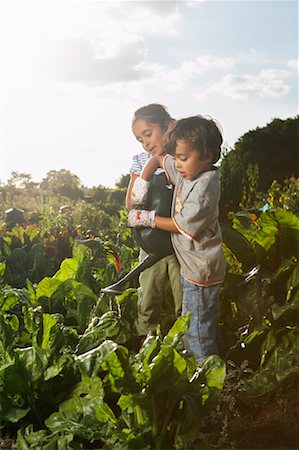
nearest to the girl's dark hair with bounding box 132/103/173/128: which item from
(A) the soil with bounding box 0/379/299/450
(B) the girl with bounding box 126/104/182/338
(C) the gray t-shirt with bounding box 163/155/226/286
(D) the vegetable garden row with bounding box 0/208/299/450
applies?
(B) the girl with bounding box 126/104/182/338

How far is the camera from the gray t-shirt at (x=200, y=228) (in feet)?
10.6

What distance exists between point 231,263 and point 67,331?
88 centimetres

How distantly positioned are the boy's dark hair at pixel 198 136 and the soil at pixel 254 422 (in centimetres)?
109

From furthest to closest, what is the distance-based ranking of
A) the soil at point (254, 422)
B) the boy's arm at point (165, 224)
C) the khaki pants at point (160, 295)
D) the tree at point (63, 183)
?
the tree at point (63, 183) < the khaki pants at point (160, 295) < the boy's arm at point (165, 224) < the soil at point (254, 422)

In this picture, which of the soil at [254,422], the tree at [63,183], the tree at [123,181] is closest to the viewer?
the soil at [254,422]

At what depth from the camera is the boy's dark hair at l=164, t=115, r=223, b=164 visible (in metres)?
3.26

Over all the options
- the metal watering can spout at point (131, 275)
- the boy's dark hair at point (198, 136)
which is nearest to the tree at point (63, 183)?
the metal watering can spout at point (131, 275)

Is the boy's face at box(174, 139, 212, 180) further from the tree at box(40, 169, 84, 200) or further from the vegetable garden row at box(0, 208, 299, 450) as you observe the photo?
the tree at box(40, 169, 84, 200)

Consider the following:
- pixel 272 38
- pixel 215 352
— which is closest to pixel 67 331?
pixel 215 352

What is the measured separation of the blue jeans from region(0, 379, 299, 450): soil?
9.5 inches

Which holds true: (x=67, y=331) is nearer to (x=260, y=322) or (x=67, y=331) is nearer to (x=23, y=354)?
(x=23, y=354)

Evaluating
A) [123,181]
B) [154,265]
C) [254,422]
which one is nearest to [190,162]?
[154,265]

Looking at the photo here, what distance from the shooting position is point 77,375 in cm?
338

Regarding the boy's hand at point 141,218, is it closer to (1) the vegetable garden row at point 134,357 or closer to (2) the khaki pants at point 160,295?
(2) the khaki pants at point 160,295
